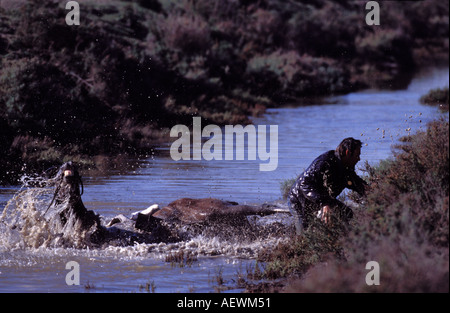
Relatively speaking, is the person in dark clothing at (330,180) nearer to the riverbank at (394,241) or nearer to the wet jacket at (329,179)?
the wet jacket at (329,179)

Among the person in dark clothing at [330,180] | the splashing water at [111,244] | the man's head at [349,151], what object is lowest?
the splashing water at [111,244]

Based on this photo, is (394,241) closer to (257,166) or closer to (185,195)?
(185,195)

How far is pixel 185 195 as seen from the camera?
14.7 meters

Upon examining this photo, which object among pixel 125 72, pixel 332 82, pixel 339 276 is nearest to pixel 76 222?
pixel 339 276

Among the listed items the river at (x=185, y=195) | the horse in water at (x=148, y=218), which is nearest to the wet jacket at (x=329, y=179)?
the horse in water at (x=148, y=218)

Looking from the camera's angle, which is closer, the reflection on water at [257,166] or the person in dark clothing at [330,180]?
the person in dark clothing at [330,180]

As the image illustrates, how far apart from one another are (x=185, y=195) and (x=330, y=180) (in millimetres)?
4971

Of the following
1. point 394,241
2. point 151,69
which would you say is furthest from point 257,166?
point 394,241

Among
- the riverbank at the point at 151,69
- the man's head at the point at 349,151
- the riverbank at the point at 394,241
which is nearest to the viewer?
the riverbank at the point at 394,241

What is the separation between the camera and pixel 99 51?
2567 cm

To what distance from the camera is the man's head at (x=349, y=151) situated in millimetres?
10109
